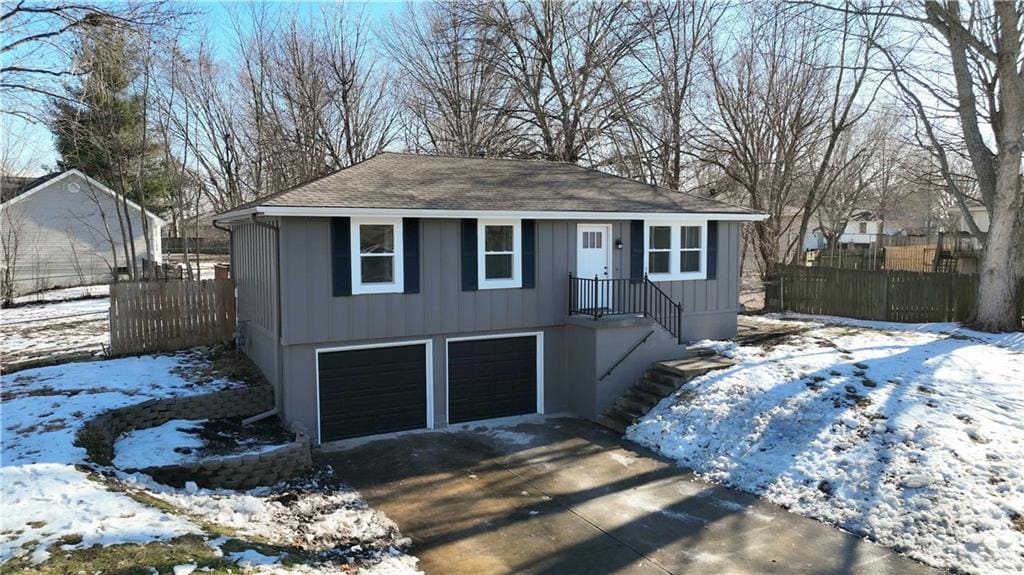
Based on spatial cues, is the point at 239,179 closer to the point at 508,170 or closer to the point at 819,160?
the point at 508,170

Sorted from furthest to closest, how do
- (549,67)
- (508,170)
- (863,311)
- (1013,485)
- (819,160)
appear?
(819,160), (549,67), (863,311), (508,170), (1013,485)

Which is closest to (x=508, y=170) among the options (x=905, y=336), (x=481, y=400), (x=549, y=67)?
(x=481, y=400)

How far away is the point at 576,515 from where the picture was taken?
24.8ft

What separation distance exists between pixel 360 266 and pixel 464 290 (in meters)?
1.96

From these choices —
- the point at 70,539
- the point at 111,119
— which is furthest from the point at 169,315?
the point at 70,539

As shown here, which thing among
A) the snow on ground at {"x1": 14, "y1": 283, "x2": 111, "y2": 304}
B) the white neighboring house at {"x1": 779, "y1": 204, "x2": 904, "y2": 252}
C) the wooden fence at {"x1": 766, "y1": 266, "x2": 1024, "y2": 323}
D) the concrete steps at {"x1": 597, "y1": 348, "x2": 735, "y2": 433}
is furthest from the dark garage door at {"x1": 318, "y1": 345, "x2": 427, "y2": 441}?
the white neighboring house at {"x1": 779, "y1": 204, "x2": 904, "y2": 252}

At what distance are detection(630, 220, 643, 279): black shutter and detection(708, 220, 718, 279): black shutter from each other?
1726 mm

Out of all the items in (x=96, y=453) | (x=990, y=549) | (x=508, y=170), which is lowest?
(x=990, y=549)

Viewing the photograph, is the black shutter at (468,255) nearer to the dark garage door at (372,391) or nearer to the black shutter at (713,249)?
the dark garage door at (372,391)

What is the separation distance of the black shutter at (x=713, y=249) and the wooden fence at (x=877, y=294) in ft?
21.6

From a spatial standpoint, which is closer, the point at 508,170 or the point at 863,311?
the point at 508,170

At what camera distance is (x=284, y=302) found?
10.0m

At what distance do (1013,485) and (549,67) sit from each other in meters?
21.5

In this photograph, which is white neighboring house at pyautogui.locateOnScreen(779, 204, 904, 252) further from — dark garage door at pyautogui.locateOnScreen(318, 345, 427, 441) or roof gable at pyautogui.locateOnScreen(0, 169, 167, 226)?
roof gable at pyautogui.locateOnScreen(0, 169, 167, 226)
